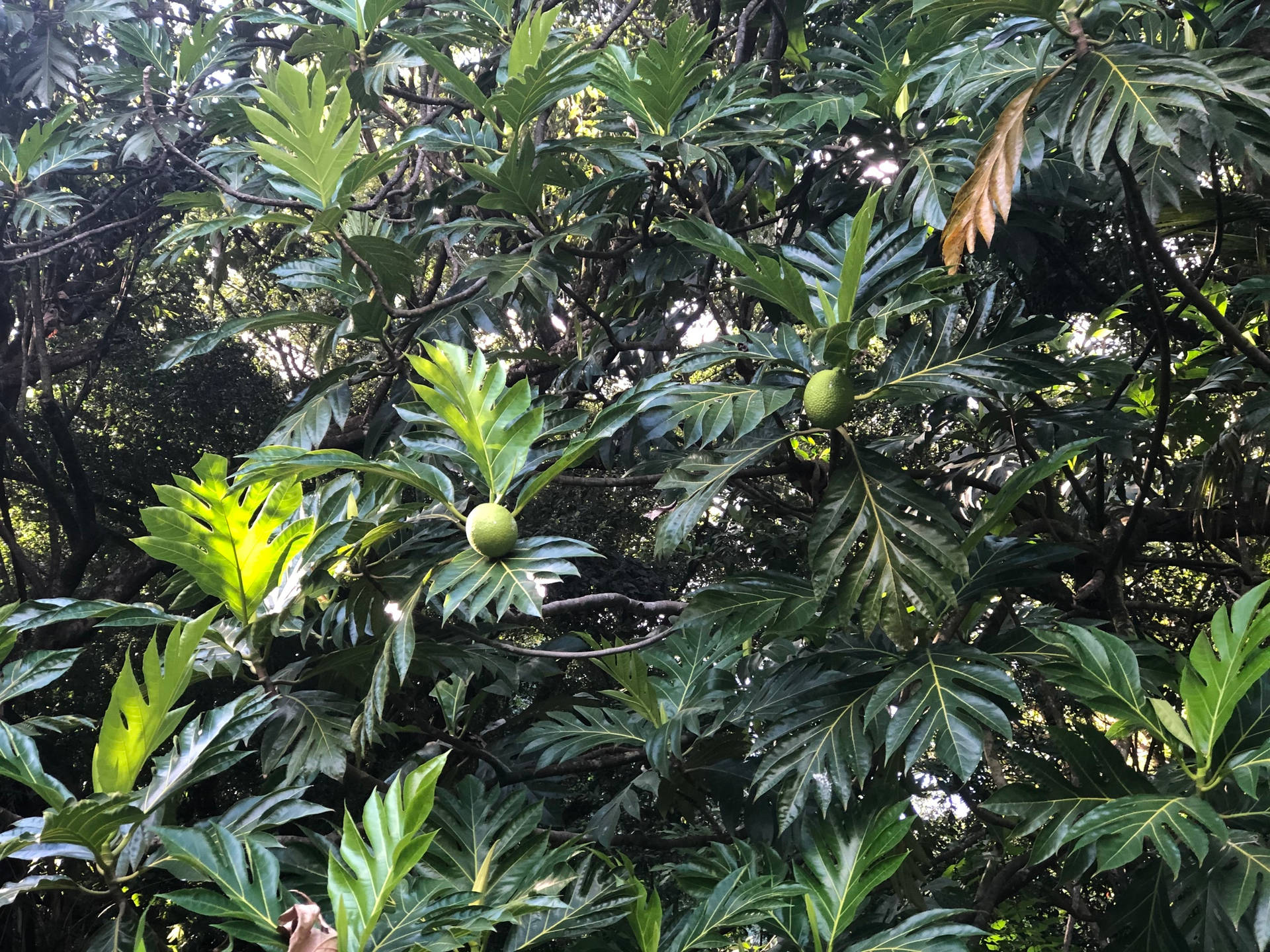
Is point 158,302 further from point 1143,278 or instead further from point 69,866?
point 1143,278

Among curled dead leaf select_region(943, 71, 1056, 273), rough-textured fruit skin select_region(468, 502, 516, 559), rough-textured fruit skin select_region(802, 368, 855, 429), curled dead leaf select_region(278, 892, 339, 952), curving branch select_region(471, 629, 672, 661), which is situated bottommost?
curled dead leaf select_region(278, 892, 339, 952)

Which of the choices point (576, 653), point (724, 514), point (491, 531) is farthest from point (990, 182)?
point (724, 514)

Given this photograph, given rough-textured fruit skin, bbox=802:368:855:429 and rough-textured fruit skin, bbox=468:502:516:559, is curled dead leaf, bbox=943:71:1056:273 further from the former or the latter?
rough-textured fruit skin, bbox=468:502:516:559

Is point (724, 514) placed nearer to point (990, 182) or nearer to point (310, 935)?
point (990, 182)

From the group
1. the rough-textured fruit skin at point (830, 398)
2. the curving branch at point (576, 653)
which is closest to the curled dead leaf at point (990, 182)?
the rough-textured fruit skin at point (830, 398)

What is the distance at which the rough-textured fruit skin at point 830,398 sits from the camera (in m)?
1.35

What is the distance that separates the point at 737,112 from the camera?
206cm

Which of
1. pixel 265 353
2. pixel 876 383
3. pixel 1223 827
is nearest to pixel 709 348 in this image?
pixel 876 383

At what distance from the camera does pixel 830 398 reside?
135 centimetres

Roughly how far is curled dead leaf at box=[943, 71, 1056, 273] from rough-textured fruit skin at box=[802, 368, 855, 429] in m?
0.22

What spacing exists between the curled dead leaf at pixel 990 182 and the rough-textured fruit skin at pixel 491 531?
74 centimetres

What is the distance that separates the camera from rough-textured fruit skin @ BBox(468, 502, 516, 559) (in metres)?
1.35

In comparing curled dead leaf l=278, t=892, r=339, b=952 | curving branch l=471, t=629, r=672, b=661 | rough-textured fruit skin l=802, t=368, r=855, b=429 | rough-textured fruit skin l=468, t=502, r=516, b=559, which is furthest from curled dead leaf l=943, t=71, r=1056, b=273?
→ curled dead leaf l=278, t=892, r=339, b=952

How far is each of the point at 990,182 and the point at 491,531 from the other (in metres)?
0.89
